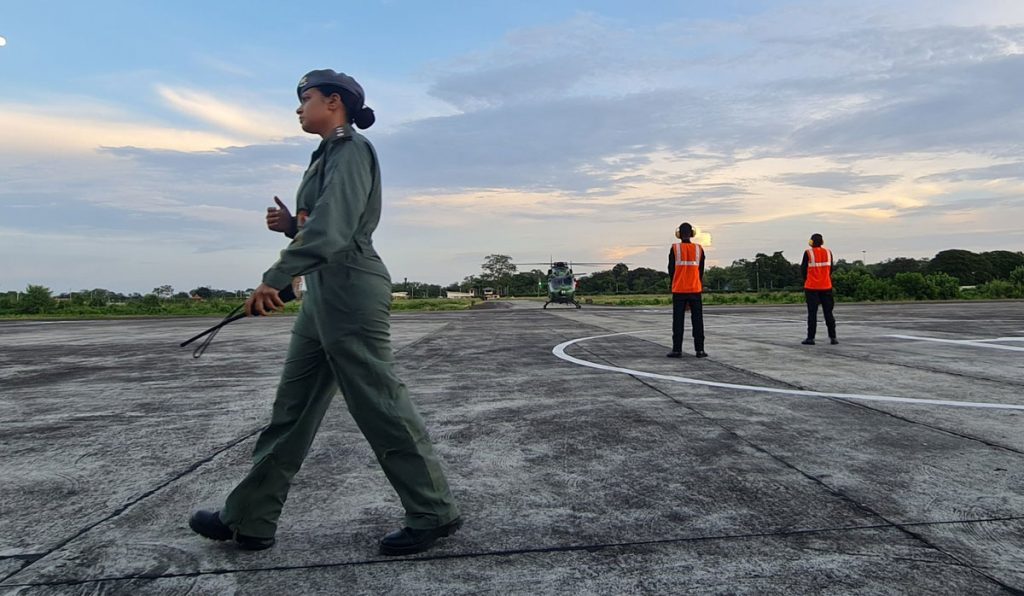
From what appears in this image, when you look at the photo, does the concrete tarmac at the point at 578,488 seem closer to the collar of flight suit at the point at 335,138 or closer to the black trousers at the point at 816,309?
the collar of flight suit at the point at 335,138

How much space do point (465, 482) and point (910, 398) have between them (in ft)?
12.3

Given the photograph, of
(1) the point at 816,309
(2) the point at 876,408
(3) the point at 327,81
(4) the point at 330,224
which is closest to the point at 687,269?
(1) the point at 816,309

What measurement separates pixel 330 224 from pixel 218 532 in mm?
1223

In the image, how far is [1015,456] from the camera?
316cm

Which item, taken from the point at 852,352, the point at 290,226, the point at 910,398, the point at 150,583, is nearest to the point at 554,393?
the point at 910,398

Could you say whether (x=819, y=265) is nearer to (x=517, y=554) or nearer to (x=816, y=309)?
(x=816, y=309)

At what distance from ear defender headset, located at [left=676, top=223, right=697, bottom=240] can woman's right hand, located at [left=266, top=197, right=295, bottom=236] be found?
6440mm

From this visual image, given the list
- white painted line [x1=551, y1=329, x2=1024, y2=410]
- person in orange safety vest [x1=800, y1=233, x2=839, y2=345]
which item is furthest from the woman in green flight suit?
person in orange safety vest [x1=800, y1=233, x2=839, y2=345]

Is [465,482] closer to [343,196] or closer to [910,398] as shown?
[343,196]

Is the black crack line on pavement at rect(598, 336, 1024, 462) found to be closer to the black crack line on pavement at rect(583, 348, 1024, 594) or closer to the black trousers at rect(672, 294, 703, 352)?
the black trousers at rect(672, 294, 703, 352)

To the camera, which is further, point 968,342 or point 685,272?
point 968,342

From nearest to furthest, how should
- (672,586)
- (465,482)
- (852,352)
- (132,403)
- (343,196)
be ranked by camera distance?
(672,586)
(343,196)
(465,482)
(132,403)
(852,352)

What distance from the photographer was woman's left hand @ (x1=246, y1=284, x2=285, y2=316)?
2104 mm

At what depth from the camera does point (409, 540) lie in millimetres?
2184
